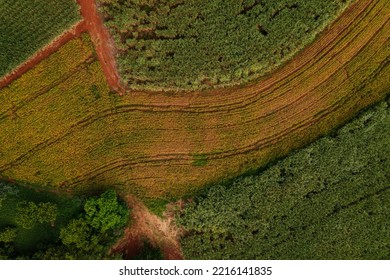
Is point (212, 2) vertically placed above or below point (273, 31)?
above

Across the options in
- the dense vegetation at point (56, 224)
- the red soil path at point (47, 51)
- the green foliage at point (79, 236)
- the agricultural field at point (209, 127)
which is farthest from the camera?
the red soil path at point (47, 51)

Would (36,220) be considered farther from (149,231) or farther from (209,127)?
(209,127)

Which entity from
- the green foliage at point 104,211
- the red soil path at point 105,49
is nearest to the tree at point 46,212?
the green foliage at point 104,211

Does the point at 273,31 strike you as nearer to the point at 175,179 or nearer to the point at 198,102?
the point at 198,102

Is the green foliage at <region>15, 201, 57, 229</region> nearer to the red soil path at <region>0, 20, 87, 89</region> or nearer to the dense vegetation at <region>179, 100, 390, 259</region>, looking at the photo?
the red soil path at <region>0, 20, 87, 89</region>

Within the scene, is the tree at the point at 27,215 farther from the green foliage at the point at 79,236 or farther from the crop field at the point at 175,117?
the green foliage at the point at 79,236

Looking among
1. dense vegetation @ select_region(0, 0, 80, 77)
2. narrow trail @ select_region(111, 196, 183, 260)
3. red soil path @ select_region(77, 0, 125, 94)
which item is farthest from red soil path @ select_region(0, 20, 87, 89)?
narrow trail @ select_region(111, 196, 183, 260)

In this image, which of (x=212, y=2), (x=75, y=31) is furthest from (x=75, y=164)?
(x=212, y=2)
